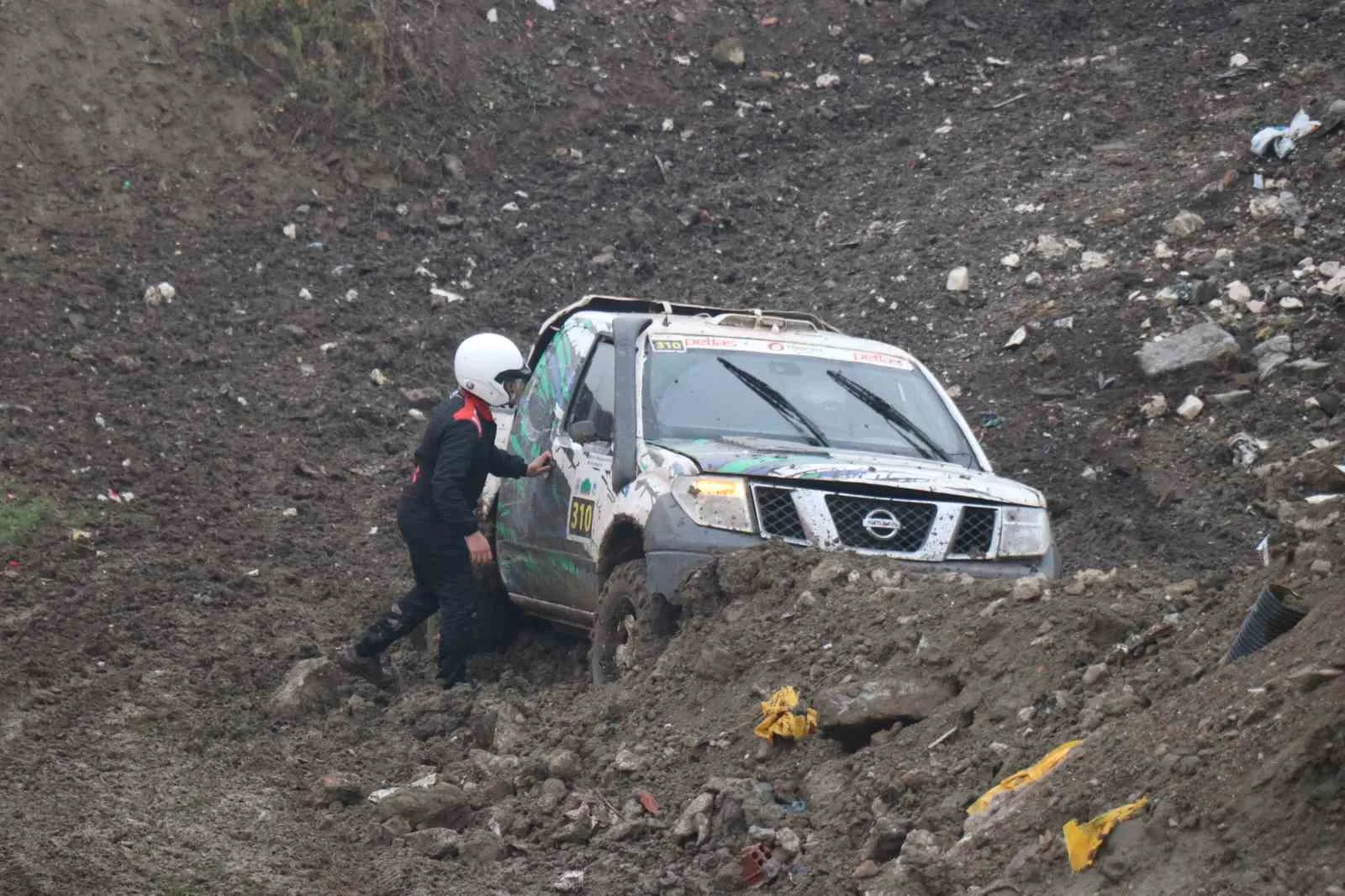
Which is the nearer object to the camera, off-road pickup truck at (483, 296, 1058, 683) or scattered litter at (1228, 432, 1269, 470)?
off-road pickup truck at (483, 296, 1058, 683)

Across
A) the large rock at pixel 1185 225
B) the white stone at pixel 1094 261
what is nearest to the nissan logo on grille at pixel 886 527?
the white stone at pixel 1094 261

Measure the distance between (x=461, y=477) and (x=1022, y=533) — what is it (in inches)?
110

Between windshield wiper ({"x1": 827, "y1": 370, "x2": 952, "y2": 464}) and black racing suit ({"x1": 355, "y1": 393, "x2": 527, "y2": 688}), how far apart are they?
1.71 meters

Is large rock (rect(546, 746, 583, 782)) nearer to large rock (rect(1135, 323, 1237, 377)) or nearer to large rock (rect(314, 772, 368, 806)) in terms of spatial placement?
large rock (rect(314, 772, 368, 806))

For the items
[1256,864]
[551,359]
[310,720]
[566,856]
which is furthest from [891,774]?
[551,359]

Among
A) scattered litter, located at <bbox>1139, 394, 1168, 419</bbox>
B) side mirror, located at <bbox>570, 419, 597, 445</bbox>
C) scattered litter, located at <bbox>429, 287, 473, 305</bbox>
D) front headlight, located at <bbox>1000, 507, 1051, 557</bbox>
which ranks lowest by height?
scattered litter, located at <bbox>1139, 394, 1168, 419</bbox>

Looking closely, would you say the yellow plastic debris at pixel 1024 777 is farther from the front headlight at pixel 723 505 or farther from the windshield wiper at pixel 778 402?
the windshield wiper at pixel 778 402

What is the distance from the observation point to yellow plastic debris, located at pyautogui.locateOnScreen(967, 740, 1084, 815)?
5500 mm

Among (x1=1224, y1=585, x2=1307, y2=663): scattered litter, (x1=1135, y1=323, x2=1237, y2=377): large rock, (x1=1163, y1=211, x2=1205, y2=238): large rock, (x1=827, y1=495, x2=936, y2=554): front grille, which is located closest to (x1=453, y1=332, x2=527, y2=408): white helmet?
(x1=827, y1=495, x2=936, y2=554): front grille

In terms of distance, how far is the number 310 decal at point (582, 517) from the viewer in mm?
8828

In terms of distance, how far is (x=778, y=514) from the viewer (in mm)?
8117

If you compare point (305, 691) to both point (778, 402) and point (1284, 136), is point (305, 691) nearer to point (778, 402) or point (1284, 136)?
point (778, 402)

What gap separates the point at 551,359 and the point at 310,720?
7.95ft

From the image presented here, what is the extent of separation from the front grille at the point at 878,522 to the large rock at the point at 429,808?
7.09 feet
